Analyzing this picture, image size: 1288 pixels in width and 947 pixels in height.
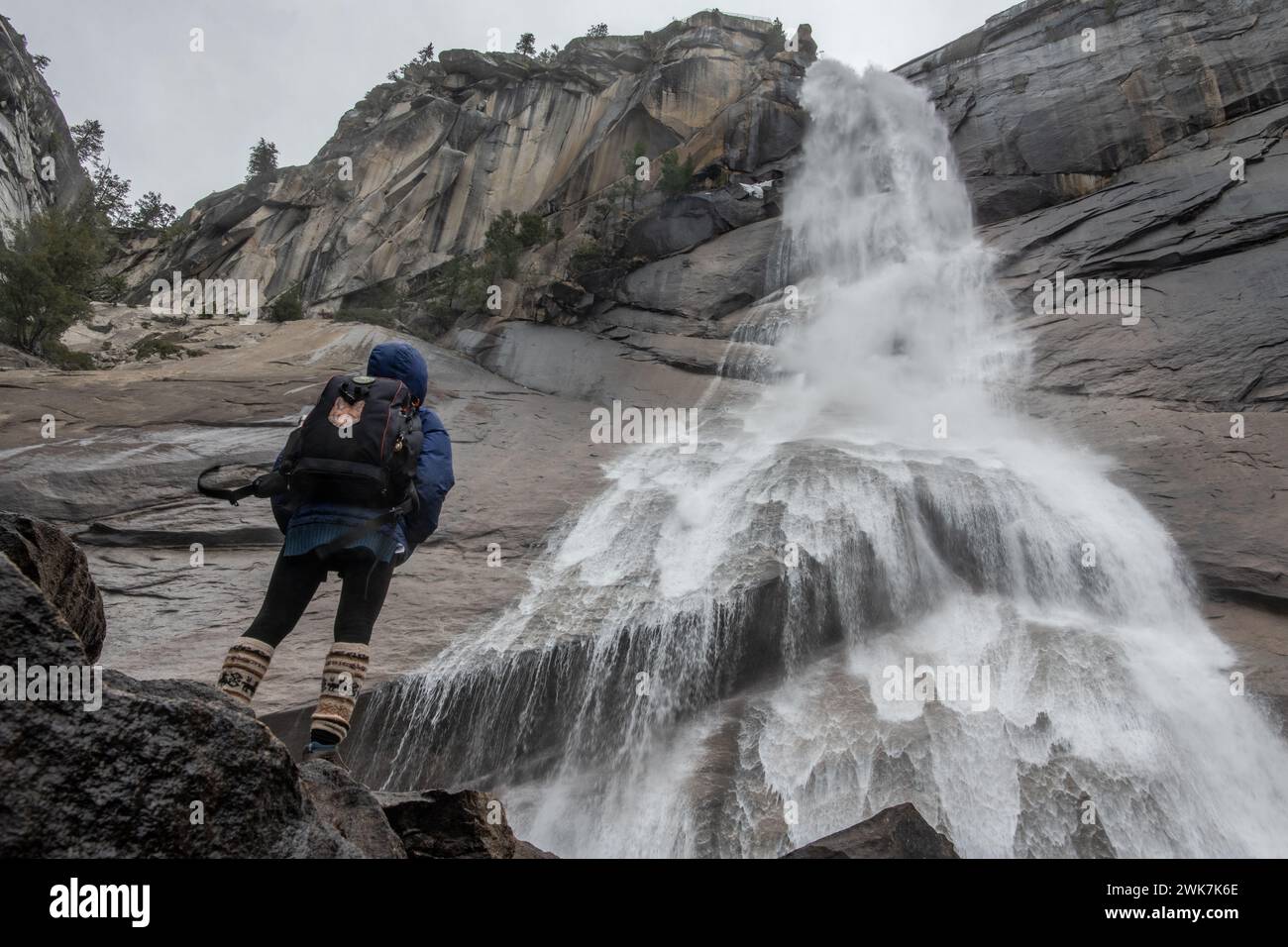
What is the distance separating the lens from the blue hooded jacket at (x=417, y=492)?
12.6 feet

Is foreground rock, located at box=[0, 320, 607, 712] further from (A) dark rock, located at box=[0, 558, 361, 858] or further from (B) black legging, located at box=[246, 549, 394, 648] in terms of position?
(A) dark rock, located at box=[0, 558, 361, 858]

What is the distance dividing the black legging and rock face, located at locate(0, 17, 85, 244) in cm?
3517

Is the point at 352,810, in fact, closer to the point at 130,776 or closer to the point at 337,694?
the point at 337,694

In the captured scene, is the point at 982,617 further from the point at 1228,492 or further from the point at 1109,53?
the point at 1109,53

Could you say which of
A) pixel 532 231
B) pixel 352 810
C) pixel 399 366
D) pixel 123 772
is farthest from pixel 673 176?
pixel 123 772

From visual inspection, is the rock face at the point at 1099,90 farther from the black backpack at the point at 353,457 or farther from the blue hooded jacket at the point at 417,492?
the black backpack at the point at 353,457

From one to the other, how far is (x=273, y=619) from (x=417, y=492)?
0.93 meters

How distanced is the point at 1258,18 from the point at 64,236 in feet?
105

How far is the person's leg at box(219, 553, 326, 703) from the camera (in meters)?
3.72

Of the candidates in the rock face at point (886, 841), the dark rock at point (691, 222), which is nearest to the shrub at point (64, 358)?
the dark rock at point (691, 222)

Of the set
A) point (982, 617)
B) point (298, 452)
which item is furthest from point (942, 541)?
point (298, 452)

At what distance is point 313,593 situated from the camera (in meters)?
3.87

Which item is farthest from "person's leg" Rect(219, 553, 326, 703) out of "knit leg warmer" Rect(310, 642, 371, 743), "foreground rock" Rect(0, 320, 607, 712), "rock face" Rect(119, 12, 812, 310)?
"rock face" Rect(119, 12, 812, 310)

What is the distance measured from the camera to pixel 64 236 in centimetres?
2036
